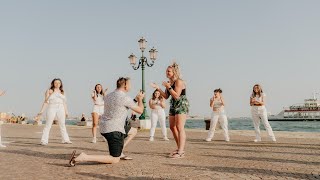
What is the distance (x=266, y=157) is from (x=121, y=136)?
3.39 metres

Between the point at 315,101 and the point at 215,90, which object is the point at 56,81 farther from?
the point at 315,101

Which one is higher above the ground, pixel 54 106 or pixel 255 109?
pixel 54 106

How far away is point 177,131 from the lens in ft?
24.1

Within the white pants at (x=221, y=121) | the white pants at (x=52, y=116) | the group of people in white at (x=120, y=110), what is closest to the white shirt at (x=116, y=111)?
the group of people in white at (x=120, y=110)

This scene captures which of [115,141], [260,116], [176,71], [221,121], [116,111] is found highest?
[176,71]

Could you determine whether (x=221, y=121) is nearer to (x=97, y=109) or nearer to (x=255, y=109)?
(x=255, y=109)

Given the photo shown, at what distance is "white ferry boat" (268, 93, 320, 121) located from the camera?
117 metres

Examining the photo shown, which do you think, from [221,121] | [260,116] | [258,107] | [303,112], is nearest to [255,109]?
[258,107]

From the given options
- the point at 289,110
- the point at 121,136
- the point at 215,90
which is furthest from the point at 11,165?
the point at 289,110

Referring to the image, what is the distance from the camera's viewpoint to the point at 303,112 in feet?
389

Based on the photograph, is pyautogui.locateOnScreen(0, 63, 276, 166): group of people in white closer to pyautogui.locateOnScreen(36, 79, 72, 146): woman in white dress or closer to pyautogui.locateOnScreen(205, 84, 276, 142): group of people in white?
pyautogui.locateOnScreen(36, 79, 72, 146): woman in white dress

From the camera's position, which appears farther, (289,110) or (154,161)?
(289,110)

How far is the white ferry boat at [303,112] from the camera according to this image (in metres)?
117

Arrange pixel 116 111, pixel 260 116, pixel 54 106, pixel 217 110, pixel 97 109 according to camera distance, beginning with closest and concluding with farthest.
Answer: pixel 116 111
pixel 54 106
pixel 97 109
pixel 260 116
pixel 217 110
